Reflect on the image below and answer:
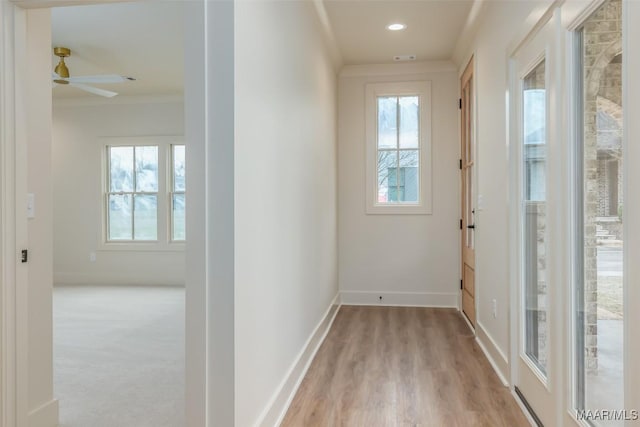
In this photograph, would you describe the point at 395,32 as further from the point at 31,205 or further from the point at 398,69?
the point at 31,205

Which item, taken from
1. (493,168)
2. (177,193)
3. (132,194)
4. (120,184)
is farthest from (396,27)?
(120,184)

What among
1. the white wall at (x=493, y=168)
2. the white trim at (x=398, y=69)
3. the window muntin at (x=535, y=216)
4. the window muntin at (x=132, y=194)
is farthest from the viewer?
the window muntin at (x=132, y=194)

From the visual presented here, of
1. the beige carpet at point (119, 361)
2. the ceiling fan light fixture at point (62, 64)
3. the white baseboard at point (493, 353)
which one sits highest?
A: the ceiling fan light fixture at point (62, 64)

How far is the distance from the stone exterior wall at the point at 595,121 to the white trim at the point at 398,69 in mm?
3330

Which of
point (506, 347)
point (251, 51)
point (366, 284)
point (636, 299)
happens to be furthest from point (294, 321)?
point (366, 284)

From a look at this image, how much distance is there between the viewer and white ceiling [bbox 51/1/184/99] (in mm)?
3660

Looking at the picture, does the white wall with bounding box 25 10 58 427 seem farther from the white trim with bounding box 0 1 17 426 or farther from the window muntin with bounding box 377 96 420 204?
the window muntin with bounding box 377 96 420 204

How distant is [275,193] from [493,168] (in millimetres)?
1750

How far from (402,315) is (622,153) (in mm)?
3404

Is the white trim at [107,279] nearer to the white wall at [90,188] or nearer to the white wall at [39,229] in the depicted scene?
the white wall at [90,188]

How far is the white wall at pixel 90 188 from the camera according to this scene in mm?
6523

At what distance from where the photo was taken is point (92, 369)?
119 inches

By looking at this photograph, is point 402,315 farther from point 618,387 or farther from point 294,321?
point 618,387

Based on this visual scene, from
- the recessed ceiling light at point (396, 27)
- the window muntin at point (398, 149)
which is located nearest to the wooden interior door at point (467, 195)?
the window muntin at point (398, 149)
